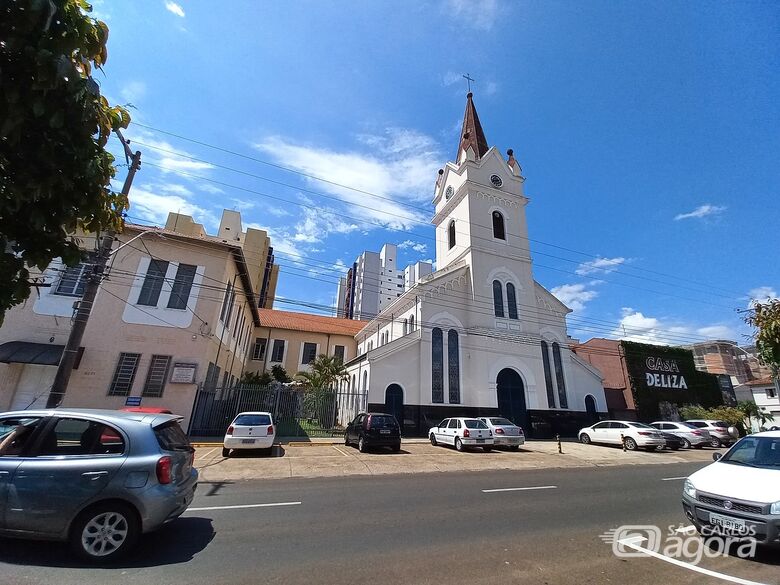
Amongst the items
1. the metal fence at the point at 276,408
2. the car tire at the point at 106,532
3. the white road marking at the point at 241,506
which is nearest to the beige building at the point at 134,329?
the metal fence at the point at 276,408

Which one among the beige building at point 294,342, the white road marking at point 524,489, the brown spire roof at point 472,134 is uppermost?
the brown spire roof at point 472,134

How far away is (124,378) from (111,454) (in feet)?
46.5

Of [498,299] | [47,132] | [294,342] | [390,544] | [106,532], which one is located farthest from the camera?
[294,342]

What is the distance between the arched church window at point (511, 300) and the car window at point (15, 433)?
2671cm

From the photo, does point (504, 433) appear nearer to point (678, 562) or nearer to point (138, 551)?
point (678, 562)

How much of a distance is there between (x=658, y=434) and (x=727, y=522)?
709 inches

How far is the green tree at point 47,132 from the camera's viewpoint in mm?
2299

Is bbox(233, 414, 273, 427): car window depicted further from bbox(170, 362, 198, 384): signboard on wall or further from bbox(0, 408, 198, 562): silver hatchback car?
bbox(0, 408, 198, 562): silver hatchback car

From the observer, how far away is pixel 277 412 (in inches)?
781

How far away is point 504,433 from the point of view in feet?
57.8

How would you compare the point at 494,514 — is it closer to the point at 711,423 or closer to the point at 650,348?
the point at 711,423

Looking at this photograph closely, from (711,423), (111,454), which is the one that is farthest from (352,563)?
(711,423)

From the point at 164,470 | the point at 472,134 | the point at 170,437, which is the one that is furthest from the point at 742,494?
the point at 472,134

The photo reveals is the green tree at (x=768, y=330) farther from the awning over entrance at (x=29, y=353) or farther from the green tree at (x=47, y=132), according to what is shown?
the awning over entrance at (x=29, y=353)
